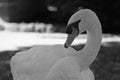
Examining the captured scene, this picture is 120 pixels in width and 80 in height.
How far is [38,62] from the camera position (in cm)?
394

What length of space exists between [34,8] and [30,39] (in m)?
5.86

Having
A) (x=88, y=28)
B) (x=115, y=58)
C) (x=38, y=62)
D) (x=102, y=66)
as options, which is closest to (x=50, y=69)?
(x=38, y=62)

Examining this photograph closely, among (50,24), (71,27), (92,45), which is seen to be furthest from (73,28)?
(50,24)

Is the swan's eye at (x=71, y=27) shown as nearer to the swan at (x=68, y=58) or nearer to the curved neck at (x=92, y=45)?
the swan at (x=68, y=58)

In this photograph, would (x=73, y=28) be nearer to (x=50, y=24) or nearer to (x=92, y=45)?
(x=92, y=45)

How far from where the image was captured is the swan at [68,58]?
11.9ft

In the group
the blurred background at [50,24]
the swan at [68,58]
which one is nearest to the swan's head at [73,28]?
the swan at [68,58]

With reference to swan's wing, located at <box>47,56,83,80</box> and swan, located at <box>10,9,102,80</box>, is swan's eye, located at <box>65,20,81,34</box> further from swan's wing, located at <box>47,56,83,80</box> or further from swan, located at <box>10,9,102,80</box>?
swan's wing, located at <box>47,56,83,80</box>

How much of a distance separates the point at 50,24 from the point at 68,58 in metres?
10.9

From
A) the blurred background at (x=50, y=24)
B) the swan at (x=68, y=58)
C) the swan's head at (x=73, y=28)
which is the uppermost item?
the swan's head at (x=73, y=28)

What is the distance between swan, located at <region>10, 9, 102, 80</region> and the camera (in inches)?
143

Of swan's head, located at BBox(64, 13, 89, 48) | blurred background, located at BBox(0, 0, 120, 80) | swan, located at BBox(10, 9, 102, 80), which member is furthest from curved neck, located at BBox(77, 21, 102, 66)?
blurred background, located at BBox(0, 0, 120, 80)

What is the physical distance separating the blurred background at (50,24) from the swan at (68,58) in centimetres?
291

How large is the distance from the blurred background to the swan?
291 cm
